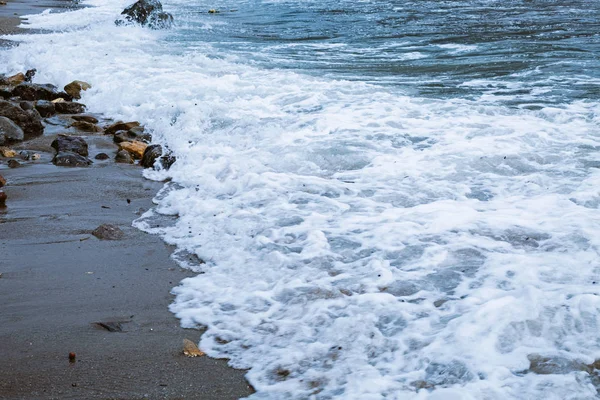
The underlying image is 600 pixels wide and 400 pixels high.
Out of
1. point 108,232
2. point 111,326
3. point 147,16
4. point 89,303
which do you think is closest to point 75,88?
point 108,232

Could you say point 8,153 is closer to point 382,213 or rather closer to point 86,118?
point 86,118

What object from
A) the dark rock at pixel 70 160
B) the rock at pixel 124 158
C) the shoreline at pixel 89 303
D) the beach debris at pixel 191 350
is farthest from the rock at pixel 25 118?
the beach debris at pixel 191 350

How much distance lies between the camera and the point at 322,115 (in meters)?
8.12

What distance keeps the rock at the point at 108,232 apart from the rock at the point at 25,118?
3431 mm

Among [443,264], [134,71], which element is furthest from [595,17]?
[443,264]

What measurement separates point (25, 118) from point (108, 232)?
12.3 ft

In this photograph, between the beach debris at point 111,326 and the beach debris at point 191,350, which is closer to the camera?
the beach debris at point 191,350

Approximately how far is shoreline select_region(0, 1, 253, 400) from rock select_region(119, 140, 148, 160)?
97cm

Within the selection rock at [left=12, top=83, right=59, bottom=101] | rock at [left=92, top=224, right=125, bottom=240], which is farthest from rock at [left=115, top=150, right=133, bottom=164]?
rock at [left=12, top=83, right=59, bottom=101]

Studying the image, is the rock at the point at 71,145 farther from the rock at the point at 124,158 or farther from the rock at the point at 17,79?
the rock at the point at 17,79

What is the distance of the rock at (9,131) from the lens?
757cm

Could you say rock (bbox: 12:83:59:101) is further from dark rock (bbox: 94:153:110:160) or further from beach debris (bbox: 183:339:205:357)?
beach debris (bbox: 183:339:205:357)

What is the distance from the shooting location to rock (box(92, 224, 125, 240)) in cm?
497

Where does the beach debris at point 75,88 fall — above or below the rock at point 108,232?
above
